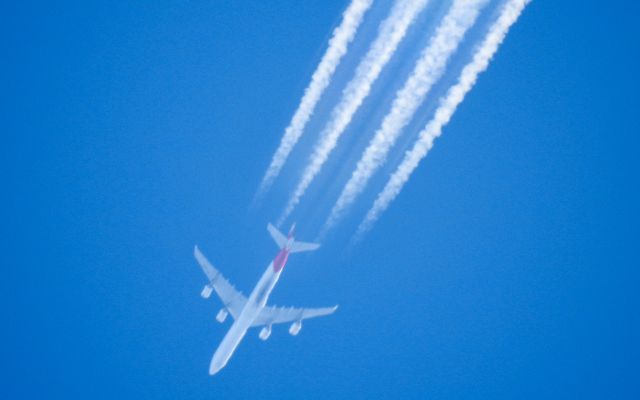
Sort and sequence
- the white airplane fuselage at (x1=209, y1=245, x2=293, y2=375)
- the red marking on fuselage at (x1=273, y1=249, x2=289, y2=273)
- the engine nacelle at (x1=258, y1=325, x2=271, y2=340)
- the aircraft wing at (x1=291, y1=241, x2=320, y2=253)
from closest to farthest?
the aircraft wing at (x1=291, y1=241, x2=320, y2=253), the red marking on fuselage at (x1=273, y1=249, x2=289, y2=273), the white airplane fuselage at (x1=209, y1=245, x2=293, y2=375), the engine nacelle at (x1=258, y1=325, x2=271, y2=340)

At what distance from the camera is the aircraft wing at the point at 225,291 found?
33.2m

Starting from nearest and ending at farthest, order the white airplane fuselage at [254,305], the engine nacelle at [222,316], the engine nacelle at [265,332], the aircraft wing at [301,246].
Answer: the aircraft wing at [301,246]
the white airplane fuselage at [254,305]
the engine nacelle at [265,332]
the engine nacelle at [222,316]

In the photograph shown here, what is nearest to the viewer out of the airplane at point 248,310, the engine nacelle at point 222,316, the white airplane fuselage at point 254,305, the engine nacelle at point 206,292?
the white airplane fuselage at point 254,305

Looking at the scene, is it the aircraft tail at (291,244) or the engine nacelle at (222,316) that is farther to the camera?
the engine nacelle at (222,316)

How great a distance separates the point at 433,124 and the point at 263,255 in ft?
53.4

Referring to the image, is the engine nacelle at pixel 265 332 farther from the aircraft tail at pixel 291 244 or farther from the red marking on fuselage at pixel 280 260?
the aircraft tail at pixel 291 244

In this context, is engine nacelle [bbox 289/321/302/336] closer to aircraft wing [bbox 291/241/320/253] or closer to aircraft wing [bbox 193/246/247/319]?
aircraft wing [bbox 193/246/247/319]

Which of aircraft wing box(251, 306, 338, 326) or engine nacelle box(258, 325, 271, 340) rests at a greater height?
aircraft wing box(251, 306, 338, 326)

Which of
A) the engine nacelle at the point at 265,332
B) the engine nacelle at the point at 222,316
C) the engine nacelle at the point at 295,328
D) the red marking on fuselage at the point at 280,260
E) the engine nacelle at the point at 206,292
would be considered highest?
the engine nacelle at the point at 206,292

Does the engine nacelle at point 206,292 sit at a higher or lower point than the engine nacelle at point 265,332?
higher

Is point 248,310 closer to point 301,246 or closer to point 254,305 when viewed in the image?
point 254,305

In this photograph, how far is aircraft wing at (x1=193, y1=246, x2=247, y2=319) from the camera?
109 ft

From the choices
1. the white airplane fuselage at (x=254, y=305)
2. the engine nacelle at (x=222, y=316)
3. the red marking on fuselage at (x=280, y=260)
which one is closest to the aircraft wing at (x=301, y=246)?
the white airplane fuselage at (x=254, y=305)

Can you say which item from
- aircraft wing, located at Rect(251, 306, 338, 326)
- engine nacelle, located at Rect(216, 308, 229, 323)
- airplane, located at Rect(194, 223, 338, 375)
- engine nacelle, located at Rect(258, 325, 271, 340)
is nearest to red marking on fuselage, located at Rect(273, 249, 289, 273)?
airplane, located at Rect(194, 223, 338, 375)
